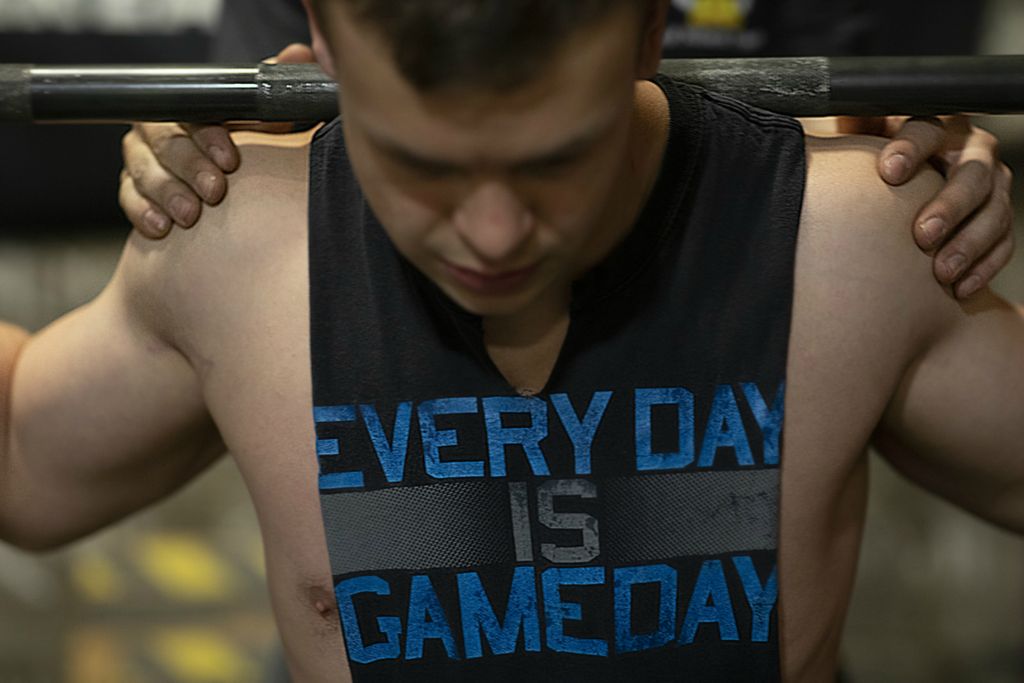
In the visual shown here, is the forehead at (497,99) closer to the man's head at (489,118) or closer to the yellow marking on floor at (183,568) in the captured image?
the man's head at (489,118)

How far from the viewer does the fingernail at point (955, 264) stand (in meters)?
0.90

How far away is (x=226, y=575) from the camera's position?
6.89ft

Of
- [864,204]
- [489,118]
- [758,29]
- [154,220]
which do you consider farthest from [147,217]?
[758,29]

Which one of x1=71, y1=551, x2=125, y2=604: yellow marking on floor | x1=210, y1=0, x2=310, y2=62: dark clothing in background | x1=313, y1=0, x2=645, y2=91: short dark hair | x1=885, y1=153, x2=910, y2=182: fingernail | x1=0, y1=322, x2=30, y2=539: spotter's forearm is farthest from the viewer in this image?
x1=71, y1=551, x2=125, y2=604: yellow marking on floor

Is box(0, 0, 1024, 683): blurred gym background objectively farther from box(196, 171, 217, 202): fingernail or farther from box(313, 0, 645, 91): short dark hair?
box(313, 0, 645, 91): short dark hair

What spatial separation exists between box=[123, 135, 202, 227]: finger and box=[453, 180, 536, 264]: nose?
0.87ft

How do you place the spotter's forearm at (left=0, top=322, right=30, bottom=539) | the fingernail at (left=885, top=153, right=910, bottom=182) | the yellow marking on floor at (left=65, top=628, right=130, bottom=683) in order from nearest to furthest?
the fingernail at (left=885, top=153, right=910, bottom=182)
the spotter's forearm at (left=0, top=322, right=30, bottom=539)
the yellow marking on floor at (left=65, top=628, right=130, bottom=683)

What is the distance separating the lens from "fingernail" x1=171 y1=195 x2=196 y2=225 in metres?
0.93

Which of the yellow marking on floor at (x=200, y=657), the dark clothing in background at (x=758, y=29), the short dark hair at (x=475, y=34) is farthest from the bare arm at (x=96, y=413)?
the yellow marking on floor at (x=200, y=657)

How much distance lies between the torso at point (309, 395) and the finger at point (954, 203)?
45 millimetres

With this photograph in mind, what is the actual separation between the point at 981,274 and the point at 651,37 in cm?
30

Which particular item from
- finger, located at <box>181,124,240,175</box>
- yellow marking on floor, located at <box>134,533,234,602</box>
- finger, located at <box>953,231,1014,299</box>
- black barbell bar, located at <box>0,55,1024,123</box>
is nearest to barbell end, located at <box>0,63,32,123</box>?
black barbell bar, located at <box>0,55,1024,123</box>

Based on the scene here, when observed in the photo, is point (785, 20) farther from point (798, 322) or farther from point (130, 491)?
point (130, 491)

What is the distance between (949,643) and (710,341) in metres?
1.24
